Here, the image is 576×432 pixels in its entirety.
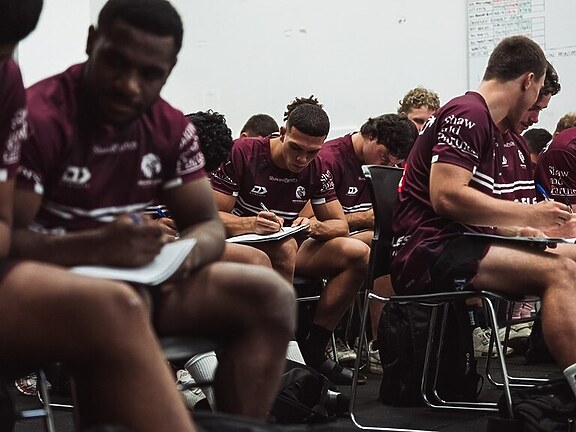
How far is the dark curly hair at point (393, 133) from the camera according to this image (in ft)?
13.0

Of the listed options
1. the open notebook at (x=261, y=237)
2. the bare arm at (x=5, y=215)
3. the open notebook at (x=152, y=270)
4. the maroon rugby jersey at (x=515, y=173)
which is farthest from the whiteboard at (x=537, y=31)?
the bare arm at (x=5, y=215)

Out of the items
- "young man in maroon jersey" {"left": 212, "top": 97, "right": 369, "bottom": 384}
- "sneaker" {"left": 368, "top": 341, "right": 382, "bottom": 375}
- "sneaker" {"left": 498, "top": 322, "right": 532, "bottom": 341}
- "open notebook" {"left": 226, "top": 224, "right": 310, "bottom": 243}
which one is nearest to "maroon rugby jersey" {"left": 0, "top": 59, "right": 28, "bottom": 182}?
"open notebook" {"left": 226, "top": 224, "right": 310, "bottom": 243}

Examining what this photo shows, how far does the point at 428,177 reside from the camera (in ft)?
9.06

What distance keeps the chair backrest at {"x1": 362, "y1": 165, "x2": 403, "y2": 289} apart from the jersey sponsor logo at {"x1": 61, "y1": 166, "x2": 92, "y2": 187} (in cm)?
130

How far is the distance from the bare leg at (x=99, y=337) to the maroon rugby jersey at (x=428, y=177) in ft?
4.82

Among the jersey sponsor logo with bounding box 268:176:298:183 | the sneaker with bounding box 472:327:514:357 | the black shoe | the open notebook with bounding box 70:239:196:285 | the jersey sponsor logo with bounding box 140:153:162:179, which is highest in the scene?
the jersey sponsor logo with bounding box 140:153:162:179

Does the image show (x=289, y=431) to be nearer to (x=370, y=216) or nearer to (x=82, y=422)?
(x=82, y=422)

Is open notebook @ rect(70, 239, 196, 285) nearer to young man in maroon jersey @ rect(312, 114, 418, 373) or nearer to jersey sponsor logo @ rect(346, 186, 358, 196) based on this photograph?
young man in maroon jersey @ rect(312, 114, 418, 373)

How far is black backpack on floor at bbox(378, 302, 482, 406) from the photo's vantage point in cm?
308

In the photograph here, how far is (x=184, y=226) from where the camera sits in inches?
71.2

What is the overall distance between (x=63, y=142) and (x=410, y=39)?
13.4 ft

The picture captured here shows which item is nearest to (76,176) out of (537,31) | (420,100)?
(420,100)

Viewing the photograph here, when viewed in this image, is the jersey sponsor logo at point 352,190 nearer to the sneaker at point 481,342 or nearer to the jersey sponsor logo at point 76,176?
the sneaker at point 481,342

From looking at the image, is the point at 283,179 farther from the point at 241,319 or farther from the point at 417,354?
the point at 241,319
